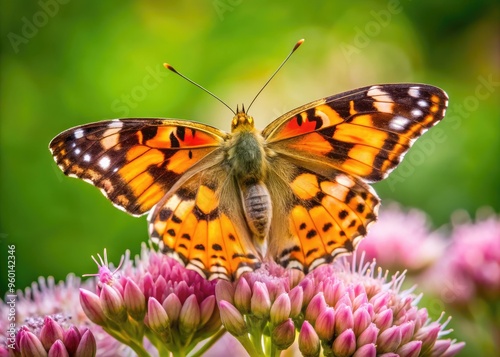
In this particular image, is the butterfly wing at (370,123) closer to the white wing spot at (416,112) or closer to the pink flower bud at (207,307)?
the white wing spot at (416,112)

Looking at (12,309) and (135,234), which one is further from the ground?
(135,234)

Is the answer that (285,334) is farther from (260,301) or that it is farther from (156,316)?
(156,316)

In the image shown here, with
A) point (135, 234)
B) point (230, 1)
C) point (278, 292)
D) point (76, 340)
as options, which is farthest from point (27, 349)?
point (230, 1)

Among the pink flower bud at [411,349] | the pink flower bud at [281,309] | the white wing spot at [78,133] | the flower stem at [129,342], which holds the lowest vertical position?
the flower stem at [129,342]

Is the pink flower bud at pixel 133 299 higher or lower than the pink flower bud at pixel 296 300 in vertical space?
lower

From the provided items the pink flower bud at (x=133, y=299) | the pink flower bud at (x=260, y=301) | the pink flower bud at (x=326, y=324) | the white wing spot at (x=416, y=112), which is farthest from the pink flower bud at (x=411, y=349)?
the pink flower bud at (x=133, y=299)

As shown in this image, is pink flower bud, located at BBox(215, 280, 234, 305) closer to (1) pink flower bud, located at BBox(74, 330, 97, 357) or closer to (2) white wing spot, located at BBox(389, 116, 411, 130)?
(1) pink flower bud, located at BBox(74, 330, 97, 357)

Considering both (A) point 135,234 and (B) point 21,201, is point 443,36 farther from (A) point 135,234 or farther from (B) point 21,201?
(B) point 21,201
